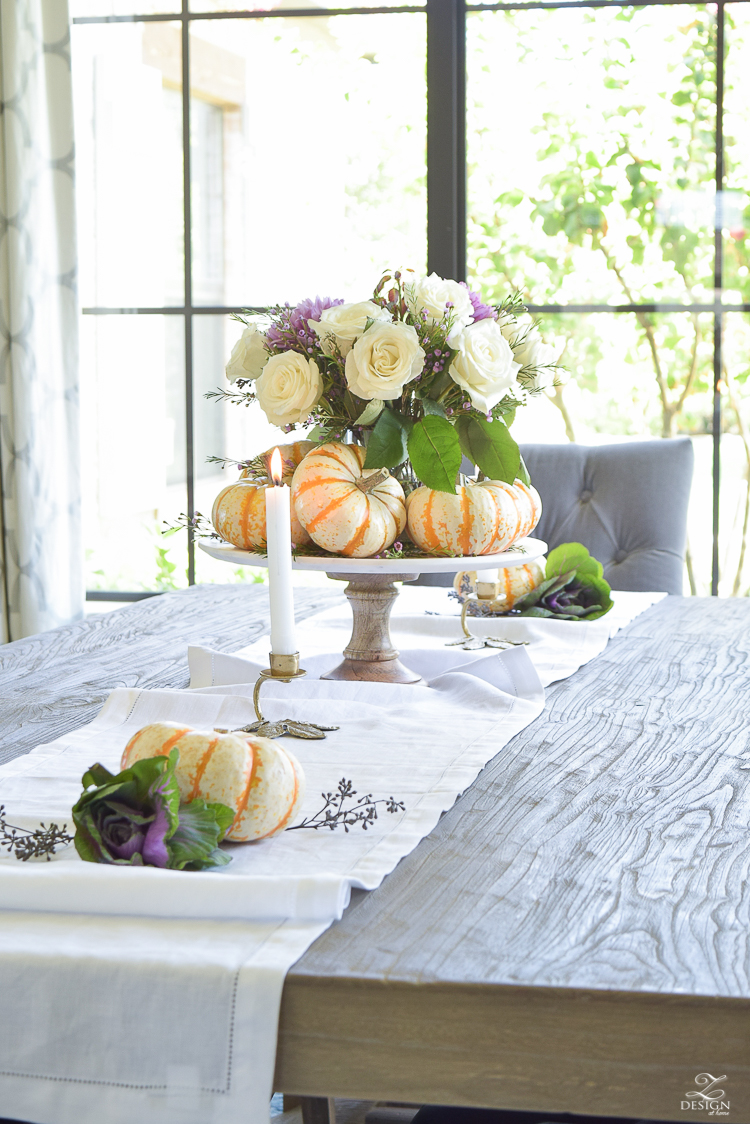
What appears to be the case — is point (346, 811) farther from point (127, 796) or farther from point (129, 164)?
point (129, 164)

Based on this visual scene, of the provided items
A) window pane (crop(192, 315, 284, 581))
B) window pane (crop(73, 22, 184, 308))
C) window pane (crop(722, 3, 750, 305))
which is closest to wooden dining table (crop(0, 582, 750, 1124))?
window pane (crop(722, 3, 750, 305))

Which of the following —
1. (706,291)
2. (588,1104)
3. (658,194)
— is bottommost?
(588,1104)

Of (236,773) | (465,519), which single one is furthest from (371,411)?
(236,773)

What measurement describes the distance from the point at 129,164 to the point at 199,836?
2.99 m

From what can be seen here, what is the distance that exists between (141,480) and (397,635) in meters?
2.08

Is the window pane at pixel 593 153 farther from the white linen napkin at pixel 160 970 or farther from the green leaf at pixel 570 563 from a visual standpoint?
the white linen napkin at pixel 160 970

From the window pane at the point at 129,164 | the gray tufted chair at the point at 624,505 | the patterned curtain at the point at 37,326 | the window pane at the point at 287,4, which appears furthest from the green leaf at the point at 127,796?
the window pane at the point at 287,4

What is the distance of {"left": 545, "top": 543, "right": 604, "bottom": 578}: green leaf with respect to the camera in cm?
163

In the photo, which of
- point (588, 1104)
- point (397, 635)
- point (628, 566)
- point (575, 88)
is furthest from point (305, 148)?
point (588, 1104)

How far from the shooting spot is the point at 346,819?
787 mm

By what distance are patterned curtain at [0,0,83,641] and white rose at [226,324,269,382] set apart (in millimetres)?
2059

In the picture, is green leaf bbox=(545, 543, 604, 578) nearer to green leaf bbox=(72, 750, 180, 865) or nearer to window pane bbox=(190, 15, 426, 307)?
green leaf bbox=(72, 750, 180, 865)

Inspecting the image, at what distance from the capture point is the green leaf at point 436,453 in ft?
3.76

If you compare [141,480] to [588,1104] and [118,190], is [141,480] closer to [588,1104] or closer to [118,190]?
[118,190]
